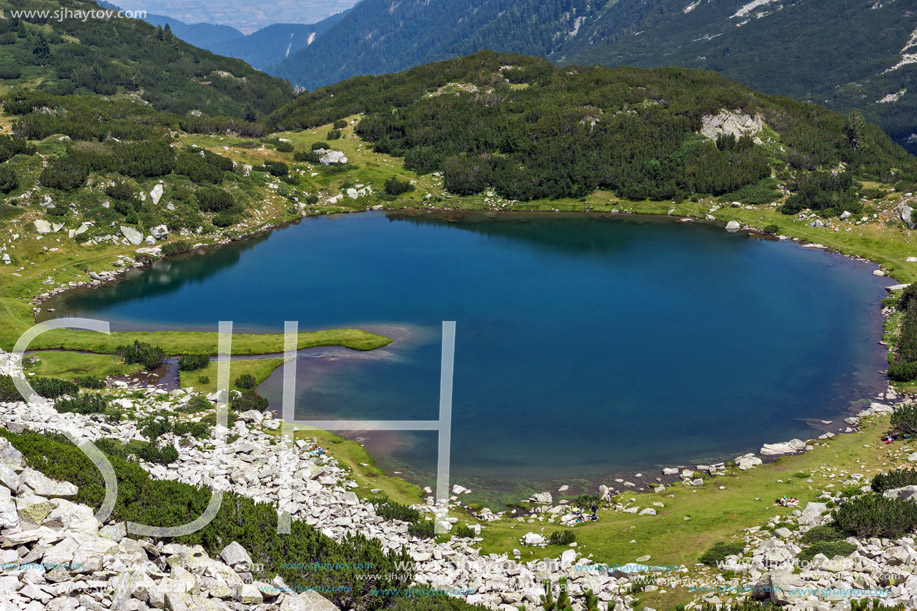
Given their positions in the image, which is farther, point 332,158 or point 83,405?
point 332,158

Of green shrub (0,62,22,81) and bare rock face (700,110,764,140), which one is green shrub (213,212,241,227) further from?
green shrub (0,62,22,81)

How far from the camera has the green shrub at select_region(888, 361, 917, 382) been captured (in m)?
45.8

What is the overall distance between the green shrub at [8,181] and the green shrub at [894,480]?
255 ft

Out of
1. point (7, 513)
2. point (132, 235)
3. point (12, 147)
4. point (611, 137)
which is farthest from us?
point (611, 137)

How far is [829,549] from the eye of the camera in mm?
23891

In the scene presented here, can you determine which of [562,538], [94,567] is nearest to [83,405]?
[94,567]

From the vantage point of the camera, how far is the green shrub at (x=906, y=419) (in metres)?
37.7

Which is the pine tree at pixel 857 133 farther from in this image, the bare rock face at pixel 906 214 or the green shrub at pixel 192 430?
the green shrub at pixel 192 430

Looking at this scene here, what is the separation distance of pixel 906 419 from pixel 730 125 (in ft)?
250

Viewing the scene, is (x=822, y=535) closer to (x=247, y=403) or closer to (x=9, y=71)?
(x=247, y=403)

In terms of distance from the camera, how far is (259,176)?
328 ft

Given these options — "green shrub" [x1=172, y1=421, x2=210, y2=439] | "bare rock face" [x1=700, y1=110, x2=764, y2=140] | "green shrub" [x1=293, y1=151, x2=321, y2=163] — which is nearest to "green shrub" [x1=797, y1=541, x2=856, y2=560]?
"green shrub" [x1=172, y1=421, x2=210, y2=439]

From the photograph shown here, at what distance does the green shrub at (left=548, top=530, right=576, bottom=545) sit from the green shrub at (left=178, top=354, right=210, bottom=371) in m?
28.8

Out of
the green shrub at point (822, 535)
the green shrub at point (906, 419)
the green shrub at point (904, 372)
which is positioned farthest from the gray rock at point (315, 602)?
the green shrub at point (904, 372)
